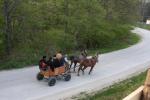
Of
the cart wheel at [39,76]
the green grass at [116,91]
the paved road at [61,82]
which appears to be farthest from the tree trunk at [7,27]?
the green grass at [116,91]

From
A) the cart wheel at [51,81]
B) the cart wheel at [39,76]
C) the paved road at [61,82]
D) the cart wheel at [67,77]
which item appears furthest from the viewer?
the cart wheel at [67,77]

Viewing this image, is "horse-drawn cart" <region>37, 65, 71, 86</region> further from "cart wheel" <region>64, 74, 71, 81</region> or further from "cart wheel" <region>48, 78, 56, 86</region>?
"cart wheel" <region>64, 74, 71, 81</region>

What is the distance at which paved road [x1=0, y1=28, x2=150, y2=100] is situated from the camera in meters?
14.5

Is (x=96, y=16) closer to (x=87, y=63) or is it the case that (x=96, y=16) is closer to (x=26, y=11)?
(x=26, y=11)

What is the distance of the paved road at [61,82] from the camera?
14500 millimetres

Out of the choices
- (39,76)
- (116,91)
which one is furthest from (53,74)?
(116,91)

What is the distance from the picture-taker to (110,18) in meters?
37.4

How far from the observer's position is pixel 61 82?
16797mm

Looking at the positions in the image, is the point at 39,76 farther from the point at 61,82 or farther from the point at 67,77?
the point at 67,77

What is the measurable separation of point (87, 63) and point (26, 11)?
5654 millimetres

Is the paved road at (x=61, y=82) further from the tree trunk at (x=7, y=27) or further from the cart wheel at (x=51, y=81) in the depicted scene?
the tree trunk at (x=7, y=27)

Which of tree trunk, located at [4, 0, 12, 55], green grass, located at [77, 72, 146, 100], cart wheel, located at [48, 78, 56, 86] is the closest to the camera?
green grass, located at [77, 72, 146, 100]

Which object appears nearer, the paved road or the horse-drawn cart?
the paved road

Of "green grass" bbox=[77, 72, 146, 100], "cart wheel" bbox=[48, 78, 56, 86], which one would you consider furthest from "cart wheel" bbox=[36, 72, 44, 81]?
"green grass" bbox=[77, 72, 146, 100]
